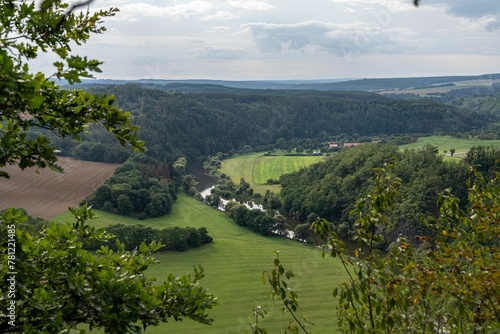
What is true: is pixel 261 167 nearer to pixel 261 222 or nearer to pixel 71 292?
pixel 261 222

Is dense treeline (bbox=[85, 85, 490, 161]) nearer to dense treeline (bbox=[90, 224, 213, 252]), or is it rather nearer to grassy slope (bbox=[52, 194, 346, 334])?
grassy slope (bbox=[52, 194, 346, 334])

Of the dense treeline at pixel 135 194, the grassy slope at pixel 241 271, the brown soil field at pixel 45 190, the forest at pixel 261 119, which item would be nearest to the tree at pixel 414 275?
the grassy slope at pixel 241 271

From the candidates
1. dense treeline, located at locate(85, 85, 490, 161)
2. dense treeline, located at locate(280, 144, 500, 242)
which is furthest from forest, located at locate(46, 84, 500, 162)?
dense treeline, located at locate(280, 144, 500, 242)

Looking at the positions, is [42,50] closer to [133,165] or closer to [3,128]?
[3,128]

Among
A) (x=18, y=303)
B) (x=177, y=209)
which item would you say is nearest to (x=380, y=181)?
(x=18, y=303)

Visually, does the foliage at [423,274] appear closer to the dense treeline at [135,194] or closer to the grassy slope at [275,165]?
the dense treeline at [135,194]

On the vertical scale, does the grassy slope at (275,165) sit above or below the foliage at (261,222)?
above
